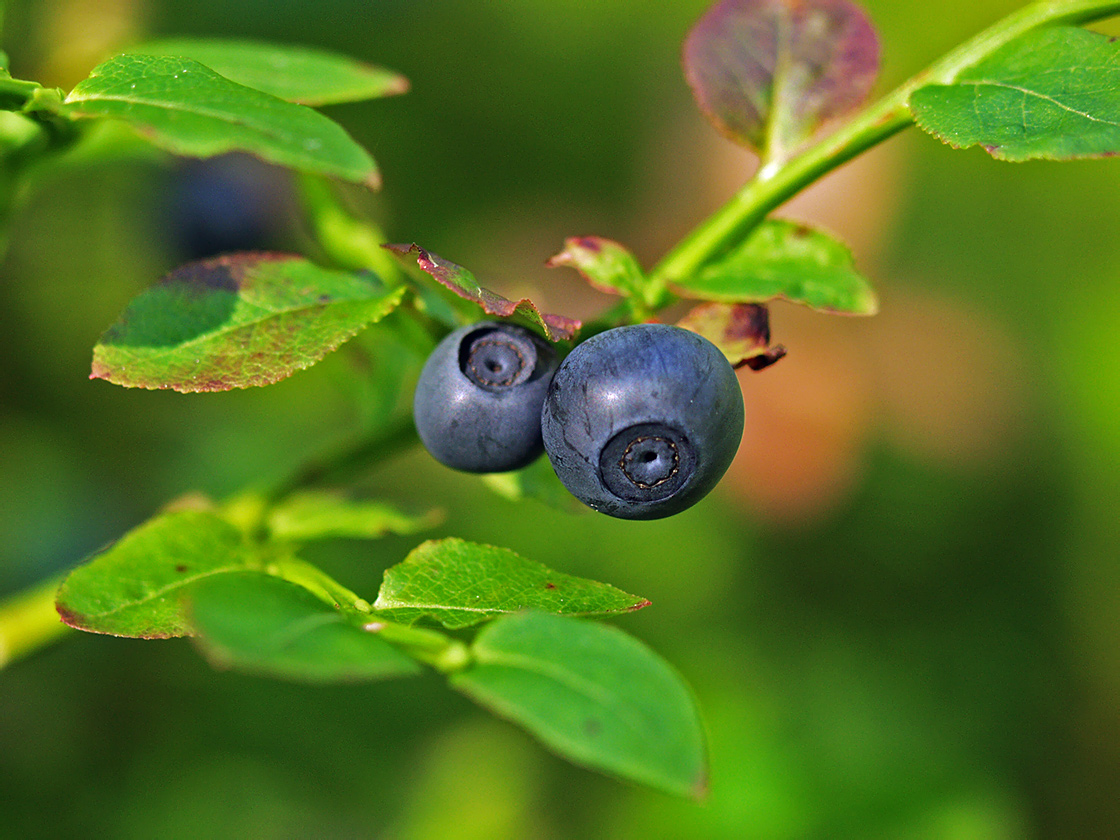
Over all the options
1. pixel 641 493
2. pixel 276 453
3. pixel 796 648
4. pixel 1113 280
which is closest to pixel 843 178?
pixel 1113 280

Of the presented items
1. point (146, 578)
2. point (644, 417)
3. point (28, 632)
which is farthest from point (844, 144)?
point (28, 632)

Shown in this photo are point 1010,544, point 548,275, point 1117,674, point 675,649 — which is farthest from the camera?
point 548,275

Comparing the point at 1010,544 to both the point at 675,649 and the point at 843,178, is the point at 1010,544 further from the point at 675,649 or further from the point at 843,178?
the point at 843,178

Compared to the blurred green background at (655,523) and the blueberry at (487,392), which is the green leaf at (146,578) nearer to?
the blueberry at (487,392)

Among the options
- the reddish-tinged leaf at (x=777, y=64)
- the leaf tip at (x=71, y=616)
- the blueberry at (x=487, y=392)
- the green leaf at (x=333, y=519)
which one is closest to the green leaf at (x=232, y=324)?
the blueberry at (x=487, y=392)

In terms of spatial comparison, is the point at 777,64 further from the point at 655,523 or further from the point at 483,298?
the point at 655,523

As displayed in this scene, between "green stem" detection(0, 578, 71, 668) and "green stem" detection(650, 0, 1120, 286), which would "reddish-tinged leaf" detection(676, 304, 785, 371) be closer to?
"green stem" detection(650, 0, 1120, 286)

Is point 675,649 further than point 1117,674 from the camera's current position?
No
